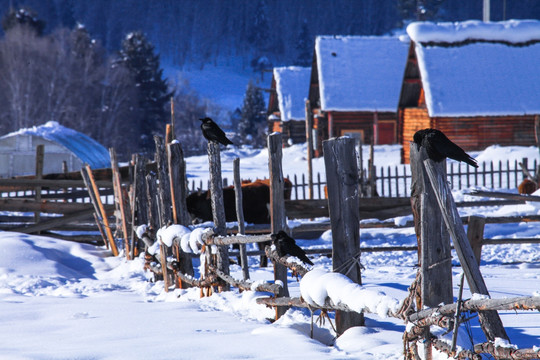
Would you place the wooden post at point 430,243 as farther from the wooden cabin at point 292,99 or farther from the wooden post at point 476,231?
the wooden cabin at point 292,99

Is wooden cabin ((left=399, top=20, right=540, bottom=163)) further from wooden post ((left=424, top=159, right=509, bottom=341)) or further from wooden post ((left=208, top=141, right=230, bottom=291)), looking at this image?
wooden post ((left=424, top=159, right=509, bottom=341))

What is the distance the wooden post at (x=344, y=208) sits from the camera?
3945 mm

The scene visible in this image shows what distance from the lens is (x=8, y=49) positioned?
4597cm

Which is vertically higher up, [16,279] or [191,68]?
[191,68]

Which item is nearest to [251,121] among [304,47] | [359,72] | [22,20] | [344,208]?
[22,20]

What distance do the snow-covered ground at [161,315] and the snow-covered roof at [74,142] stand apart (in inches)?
641

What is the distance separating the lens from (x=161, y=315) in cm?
498

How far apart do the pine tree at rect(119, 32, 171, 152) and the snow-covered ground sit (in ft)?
135

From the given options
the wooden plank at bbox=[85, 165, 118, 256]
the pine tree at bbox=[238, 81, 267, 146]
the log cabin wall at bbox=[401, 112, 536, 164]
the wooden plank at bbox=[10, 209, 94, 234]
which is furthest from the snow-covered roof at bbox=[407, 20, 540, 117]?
the pine tree at bbox=[238, 81, 267, 146]

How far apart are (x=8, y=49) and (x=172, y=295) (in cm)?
4405

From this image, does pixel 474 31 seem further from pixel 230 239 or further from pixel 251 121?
pixel 251 121

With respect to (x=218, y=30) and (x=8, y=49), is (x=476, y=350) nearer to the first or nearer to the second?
(x=8, y=49)

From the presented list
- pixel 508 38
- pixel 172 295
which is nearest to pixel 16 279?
pixel 172 295

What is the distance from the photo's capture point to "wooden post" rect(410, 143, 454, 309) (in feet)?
9.80
